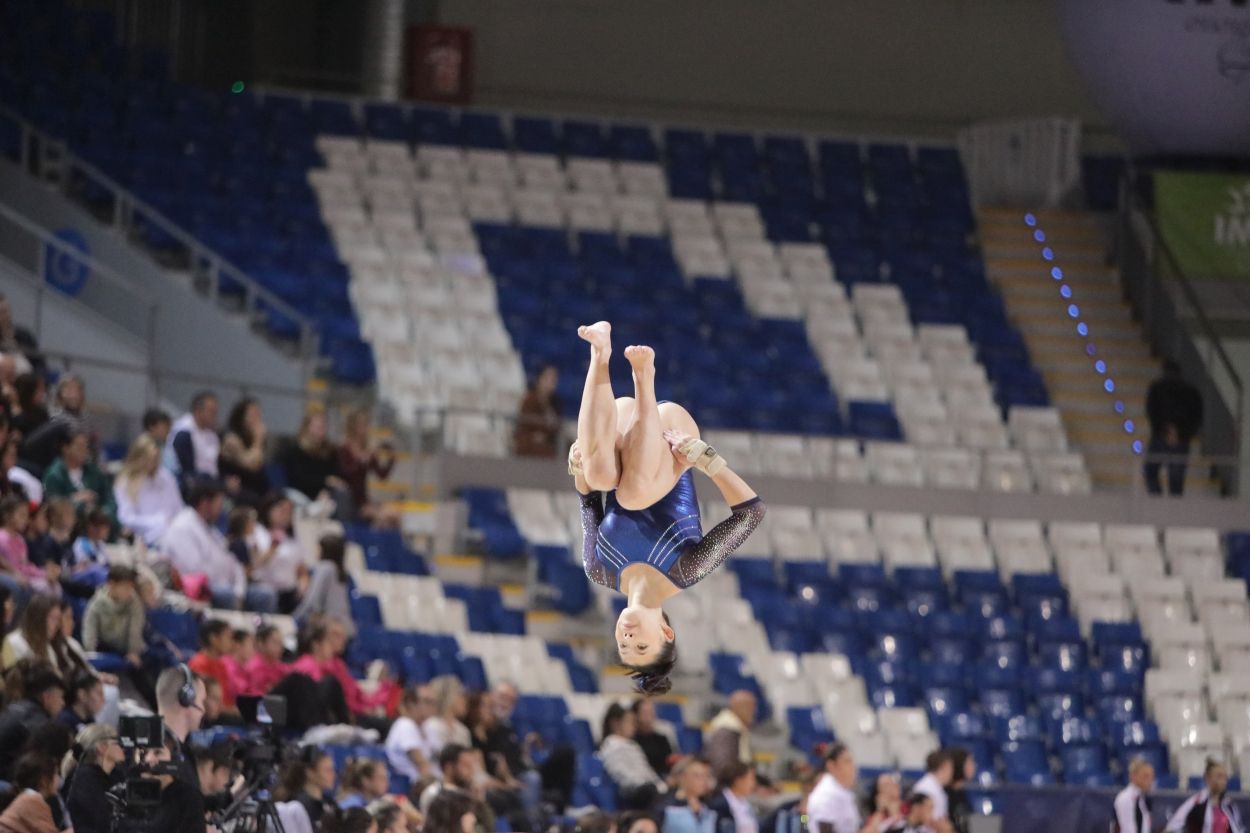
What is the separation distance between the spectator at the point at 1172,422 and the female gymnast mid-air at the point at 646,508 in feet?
32.8

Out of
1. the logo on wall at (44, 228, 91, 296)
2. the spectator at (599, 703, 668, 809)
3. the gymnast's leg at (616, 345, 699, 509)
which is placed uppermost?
the logo on wall at (44, 228, 91, 296)

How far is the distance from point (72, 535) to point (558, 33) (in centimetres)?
1152

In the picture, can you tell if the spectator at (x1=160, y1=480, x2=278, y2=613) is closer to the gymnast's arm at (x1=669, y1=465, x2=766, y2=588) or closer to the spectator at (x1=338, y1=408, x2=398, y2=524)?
the spectator at (x1=338, y1=408, x2=398, y2=524)

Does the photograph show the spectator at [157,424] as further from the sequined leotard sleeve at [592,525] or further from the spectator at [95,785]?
the sequined leotard sleeve at [592,525]

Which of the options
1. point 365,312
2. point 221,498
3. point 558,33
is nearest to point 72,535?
point 221,498

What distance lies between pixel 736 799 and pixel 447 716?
1.64 meters

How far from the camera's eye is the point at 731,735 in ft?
38.7

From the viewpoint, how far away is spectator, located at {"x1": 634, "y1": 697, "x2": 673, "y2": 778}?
39.7 feet

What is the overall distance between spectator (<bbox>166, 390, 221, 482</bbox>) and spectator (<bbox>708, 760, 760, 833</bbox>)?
4.05m

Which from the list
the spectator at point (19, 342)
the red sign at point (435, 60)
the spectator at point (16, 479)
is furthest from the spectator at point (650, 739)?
the red sign at point (435, 60)

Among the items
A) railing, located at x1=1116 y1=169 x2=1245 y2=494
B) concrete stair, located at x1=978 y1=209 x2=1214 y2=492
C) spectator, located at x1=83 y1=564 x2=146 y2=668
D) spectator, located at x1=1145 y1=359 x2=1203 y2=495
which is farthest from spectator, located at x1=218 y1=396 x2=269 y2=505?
railing, located at x1=1116 y1=169 x2=1245 y2=494

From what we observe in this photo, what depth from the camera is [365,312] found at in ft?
55.3

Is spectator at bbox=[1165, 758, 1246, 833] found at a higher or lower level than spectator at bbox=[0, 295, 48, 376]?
lower

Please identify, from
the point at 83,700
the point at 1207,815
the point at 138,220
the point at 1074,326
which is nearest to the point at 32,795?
the point at 83,700
